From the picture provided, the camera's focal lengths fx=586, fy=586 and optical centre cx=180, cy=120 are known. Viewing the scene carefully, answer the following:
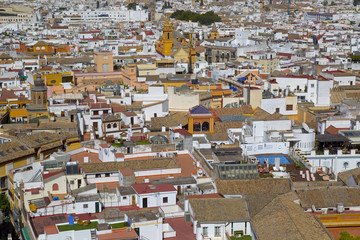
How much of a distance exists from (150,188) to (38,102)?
565 inches

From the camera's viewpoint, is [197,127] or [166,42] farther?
[166,42]

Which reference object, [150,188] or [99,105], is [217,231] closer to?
[150,188]

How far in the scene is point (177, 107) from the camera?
108 ft

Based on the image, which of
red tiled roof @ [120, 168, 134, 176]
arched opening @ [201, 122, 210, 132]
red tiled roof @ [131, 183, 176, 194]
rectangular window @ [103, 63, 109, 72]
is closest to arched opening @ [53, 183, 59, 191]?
red tiled roof @ [120, 168, 134, 176]

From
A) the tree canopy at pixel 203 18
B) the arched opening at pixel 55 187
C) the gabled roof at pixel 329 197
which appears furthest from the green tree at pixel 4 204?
the tree canopy at pixel 203 18

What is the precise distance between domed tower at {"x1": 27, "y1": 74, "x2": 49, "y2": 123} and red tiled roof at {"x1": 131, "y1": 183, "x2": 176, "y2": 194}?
12.0 metres

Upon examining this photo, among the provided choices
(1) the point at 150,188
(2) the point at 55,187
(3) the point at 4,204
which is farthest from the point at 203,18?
(1) the point at 150,188

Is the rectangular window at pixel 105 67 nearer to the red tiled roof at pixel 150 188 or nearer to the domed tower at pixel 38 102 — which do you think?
the domed tower at pixel 38 102

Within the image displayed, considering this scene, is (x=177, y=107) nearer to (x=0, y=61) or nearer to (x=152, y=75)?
(x=152, y=75)

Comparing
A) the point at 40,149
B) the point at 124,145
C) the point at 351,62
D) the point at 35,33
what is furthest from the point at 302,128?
the point at 35,33

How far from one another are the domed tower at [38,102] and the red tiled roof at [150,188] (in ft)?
39.2

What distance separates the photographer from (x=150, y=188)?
19.2 m

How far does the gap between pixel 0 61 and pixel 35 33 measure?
28371mm

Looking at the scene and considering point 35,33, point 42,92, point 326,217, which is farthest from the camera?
point 35,33
